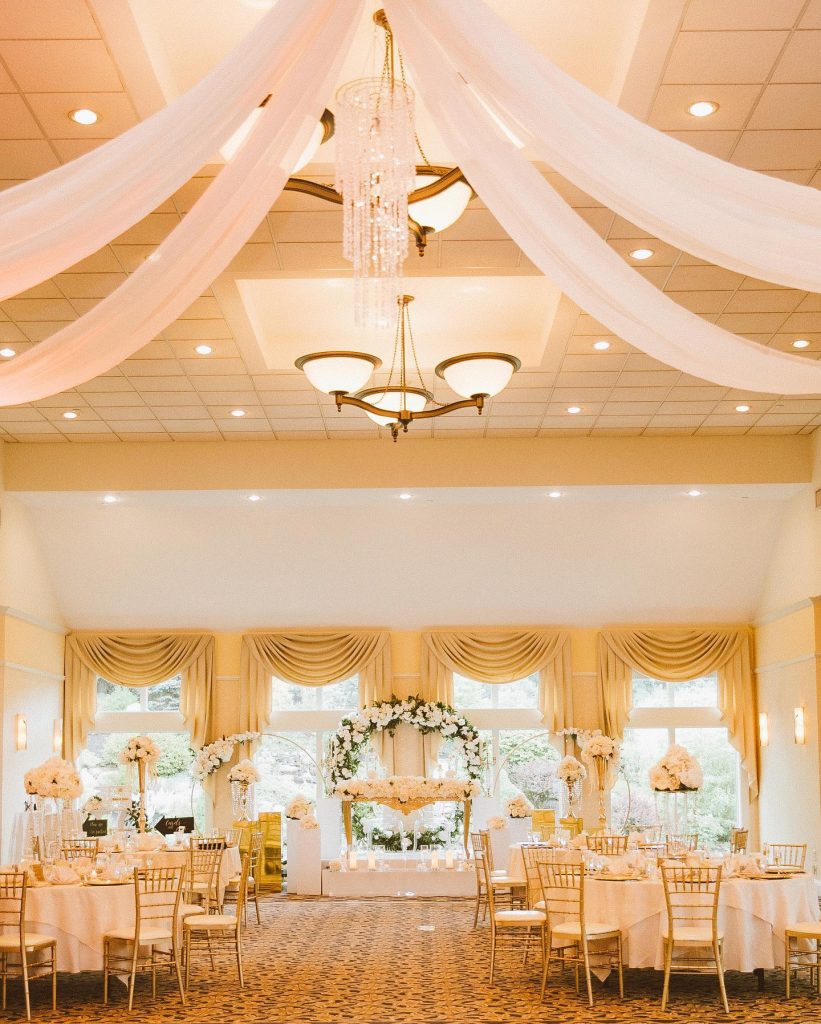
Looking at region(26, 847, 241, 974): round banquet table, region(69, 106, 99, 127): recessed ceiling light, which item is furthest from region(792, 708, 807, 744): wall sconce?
region(69, 106, 99, 127): recessed ceiling light

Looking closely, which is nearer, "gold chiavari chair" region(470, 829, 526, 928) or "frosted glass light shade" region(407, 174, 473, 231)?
"frosted glass light shade" region(407, 174, 473, 231)

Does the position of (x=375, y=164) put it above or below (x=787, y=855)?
above

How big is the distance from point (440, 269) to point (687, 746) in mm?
10376

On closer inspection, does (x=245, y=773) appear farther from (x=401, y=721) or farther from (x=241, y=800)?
(x=401, y=721)

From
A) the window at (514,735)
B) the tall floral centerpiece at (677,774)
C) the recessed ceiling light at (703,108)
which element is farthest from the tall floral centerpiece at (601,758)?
the recessed ceiling light at (703,108)

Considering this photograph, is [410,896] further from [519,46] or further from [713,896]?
[519,46]

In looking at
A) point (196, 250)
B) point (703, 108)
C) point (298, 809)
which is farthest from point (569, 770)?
point (196, 250)

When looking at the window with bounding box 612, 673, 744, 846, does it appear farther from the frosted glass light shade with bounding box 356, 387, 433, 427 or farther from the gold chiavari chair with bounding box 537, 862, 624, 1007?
the frosted glass light shade with bounding box 356, 387, 433, 427

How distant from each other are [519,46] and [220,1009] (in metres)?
6.57

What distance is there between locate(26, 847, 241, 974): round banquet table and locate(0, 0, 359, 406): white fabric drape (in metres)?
4.90

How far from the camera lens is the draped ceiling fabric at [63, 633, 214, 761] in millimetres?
16219

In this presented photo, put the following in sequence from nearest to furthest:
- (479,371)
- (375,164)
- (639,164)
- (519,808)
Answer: (639,164), (375,164), (479,371), (519,808)

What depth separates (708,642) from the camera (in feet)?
53.4

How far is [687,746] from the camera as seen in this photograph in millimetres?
16516
